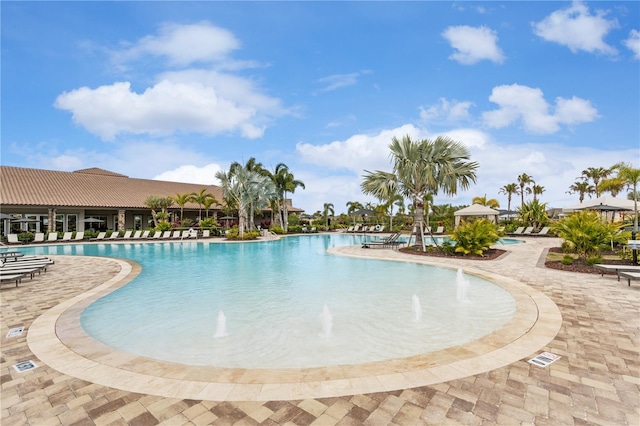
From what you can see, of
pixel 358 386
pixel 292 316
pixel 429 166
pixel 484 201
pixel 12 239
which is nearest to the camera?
pixel 358 386

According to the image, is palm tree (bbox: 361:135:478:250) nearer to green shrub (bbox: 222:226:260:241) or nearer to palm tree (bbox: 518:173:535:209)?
green shrub (bbox: 222:226:260:241)

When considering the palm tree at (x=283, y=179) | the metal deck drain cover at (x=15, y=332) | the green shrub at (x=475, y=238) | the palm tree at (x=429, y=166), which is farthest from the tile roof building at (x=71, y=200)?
the green shrub at (x=475, y=238)

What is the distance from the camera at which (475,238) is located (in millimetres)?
14000

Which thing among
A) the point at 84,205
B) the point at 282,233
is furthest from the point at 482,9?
the point at 84,205

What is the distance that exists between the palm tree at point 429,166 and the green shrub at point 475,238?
7.20ft

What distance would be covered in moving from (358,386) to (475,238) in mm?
12785

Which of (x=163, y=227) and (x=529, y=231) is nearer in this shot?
(x=529, y=231)

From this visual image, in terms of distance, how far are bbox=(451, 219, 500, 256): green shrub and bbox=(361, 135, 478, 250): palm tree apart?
7.20 ft

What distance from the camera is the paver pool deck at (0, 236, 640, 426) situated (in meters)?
2.66

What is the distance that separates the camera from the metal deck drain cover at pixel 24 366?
3.62 meters

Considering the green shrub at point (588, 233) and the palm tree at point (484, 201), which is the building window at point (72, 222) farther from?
the palm tree at point (484, 201)

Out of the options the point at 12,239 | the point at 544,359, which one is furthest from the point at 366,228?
the point at 544,359

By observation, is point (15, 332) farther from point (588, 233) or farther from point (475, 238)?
point (588, 233)

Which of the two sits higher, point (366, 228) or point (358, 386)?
point (366, 228)
